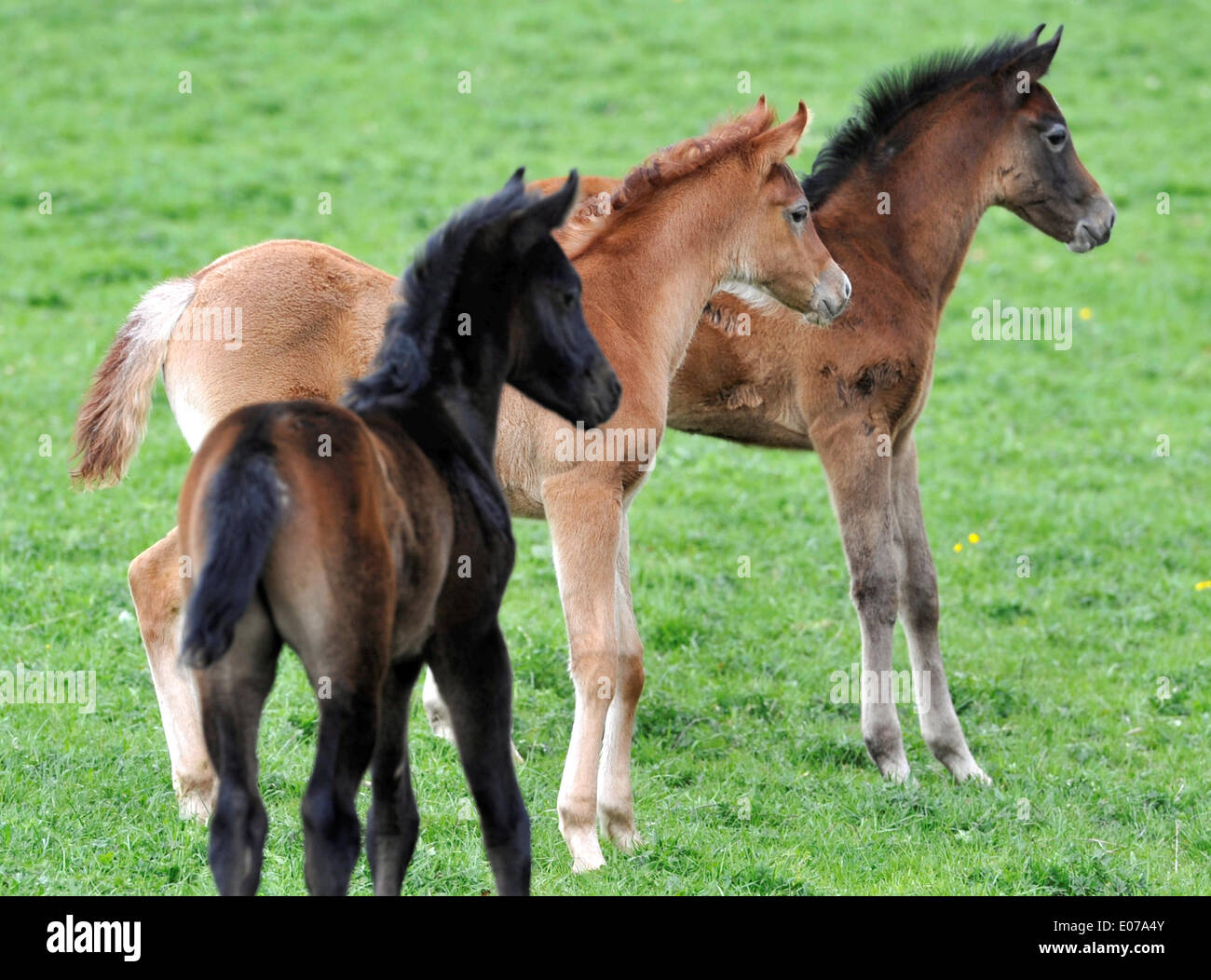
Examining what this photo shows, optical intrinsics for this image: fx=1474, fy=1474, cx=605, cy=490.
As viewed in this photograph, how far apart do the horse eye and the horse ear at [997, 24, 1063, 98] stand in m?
0.22

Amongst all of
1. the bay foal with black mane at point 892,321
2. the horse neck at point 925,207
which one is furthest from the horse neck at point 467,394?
the horse neck at point 925,207

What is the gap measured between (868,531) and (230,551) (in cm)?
403

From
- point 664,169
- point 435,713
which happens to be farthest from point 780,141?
point 435,713

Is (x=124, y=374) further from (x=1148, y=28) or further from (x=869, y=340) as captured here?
(x=1148, y=28)

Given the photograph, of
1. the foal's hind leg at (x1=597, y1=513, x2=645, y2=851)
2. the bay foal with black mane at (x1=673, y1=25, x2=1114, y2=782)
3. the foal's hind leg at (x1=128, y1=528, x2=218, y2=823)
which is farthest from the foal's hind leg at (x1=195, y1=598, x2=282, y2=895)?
the bay foal with black mane at (x1=673, y1=25, x2=1114, y2=782)

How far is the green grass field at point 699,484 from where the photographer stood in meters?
5.48

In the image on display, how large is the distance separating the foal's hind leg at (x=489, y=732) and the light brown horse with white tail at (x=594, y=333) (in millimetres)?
1473

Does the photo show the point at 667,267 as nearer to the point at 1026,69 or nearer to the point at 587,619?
the point at 587,619

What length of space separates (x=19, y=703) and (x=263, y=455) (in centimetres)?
343

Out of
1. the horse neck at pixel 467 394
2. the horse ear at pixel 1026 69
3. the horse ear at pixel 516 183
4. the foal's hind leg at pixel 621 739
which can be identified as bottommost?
the foal's hind leg at pixel 621 739

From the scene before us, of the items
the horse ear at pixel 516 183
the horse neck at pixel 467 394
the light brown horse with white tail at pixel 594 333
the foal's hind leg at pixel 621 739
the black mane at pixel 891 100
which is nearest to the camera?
the horse neck at pixel 467 394

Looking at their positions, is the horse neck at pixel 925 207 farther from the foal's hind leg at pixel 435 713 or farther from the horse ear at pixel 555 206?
the horse ear at pixel 555 206

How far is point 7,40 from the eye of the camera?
58.0 feet

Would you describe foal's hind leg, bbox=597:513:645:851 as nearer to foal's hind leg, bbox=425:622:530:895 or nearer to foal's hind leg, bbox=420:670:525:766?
foal's hind leg, bbox=420:670:525:766
